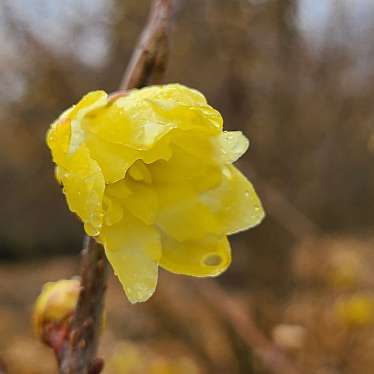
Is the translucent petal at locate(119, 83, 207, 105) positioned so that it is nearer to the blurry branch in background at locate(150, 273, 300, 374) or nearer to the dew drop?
the dew drop

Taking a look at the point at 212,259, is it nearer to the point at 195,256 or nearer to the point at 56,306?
the point at 195,256

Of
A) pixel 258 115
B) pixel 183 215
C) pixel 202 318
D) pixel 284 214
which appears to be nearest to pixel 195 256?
pixel 183 215

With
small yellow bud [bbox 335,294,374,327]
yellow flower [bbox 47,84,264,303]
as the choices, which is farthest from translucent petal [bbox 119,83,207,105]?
small yellow bud [bbox 335,294,374,327]

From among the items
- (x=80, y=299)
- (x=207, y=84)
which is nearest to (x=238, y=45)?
(x=207, y=84)

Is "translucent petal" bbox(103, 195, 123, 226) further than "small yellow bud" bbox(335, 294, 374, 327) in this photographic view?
No

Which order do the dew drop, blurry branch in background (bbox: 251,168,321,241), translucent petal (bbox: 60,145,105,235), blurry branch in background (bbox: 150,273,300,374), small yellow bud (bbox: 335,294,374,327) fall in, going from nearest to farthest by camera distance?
translucent petal (bbox: 60,145,105,235) → the dew drop → blurry branch in background (bbox: 150,273,300,374) → small yellow bud (bbox: 335,294,374,327) → blurry branch in background (bbox: 251,168,321,241)

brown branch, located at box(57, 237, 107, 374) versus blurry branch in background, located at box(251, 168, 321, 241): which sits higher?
brown branch, located at box(57, 237, 107, 374)

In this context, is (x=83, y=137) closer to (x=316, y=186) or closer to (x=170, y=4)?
(x=170, y=4)
